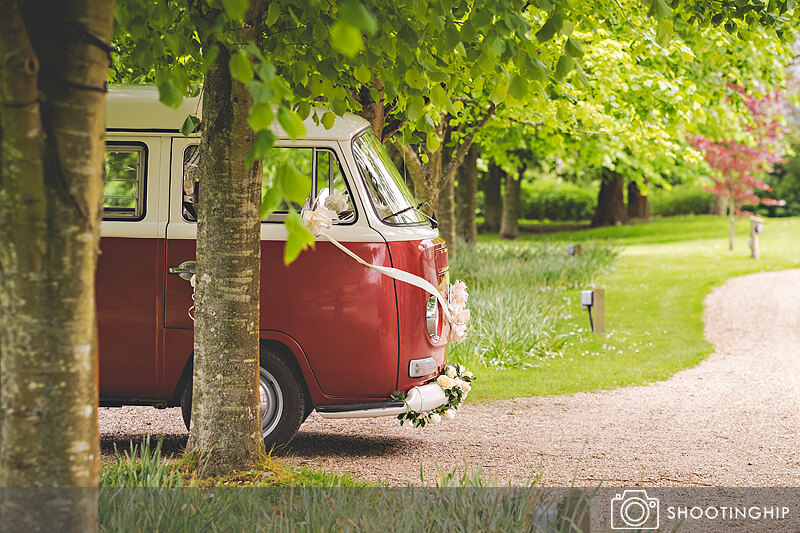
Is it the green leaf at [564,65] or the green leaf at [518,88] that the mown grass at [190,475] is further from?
the green leaf at [564,65]

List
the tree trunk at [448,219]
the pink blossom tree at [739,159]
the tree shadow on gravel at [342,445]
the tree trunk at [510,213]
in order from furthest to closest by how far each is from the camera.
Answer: the tree trunk at [510,213] → the pink blossom tree at [739,159] → the tree trunk at [448,219] → the tree shadow on gravel at [342,445]

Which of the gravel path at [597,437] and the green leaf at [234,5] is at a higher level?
the green leaf at [234,5]

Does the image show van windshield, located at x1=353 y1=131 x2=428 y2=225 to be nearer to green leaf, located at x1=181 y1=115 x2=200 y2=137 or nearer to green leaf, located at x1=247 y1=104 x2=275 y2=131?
green leaf, located at x1=181 y1=115 x2=200 y2=137

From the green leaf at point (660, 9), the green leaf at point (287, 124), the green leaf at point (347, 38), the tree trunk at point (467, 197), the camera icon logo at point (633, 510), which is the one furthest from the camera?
the tree trunk at point (467, 197)

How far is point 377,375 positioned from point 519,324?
15.4ft

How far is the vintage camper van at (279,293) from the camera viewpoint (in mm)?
5613

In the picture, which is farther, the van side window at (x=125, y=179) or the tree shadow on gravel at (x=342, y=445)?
the tree shadow on gravel at (x=342, y=445)

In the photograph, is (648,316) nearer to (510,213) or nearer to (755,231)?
(755,231)

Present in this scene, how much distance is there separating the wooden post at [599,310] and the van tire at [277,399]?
6.40 metres

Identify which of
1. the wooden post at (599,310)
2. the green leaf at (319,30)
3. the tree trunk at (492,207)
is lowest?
the wooden post at (599,310)

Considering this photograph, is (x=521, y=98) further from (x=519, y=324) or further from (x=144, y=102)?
(x=519, y=324)

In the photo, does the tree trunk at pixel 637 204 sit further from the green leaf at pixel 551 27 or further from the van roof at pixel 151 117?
the green leaf at pixel 551 27

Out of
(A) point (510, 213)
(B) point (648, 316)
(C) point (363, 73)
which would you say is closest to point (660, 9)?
(C) point (363, 73)

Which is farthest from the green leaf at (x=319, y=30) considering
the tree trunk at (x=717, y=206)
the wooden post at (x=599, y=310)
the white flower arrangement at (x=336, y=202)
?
the tree trunk at (x=717, y=206)
